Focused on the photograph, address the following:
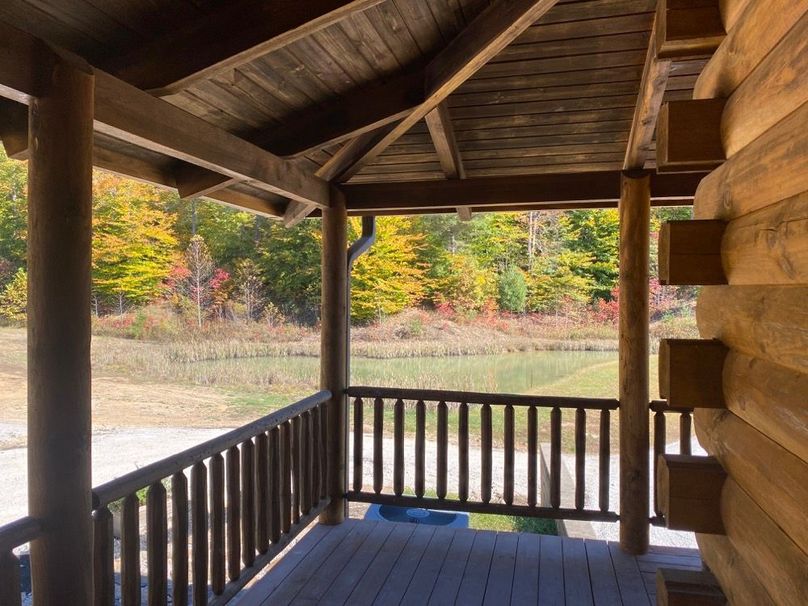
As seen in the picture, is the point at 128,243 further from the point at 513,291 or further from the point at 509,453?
the point at 509,453

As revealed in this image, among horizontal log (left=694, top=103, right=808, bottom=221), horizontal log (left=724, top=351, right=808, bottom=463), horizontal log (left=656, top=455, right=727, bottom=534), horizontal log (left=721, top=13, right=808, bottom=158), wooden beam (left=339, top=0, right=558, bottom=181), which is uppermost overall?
wooden beam (left=339, top=0, right=558, bottom=181)

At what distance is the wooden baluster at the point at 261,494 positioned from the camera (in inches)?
117

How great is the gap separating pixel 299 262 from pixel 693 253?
1557 cm

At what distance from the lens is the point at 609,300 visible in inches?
613

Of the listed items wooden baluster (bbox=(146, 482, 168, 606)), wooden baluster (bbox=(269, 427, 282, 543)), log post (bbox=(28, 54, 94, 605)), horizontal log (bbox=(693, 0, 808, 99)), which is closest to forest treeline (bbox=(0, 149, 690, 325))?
wooden baluster (bbox=(269, 427, 282, 543))

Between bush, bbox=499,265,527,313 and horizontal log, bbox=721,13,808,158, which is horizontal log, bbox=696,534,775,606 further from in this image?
bush, bbox=499,265,527,313

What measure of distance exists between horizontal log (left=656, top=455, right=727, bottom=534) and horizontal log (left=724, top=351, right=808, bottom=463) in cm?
19

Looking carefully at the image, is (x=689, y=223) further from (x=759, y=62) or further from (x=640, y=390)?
(x=640, y=390)

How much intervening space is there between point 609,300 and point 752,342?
50.0ft

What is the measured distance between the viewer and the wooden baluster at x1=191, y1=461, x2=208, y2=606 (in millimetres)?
2428

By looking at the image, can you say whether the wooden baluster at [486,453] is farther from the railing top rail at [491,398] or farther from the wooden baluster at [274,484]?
the wooden baluster at [274,484]

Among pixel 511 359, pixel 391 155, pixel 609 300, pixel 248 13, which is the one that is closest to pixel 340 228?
pixel 391 155

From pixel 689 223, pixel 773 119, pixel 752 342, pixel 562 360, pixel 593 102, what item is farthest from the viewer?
pixel 562 360

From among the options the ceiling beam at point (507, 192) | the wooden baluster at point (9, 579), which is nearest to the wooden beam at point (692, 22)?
the ceiling beam at point (507, 192)
